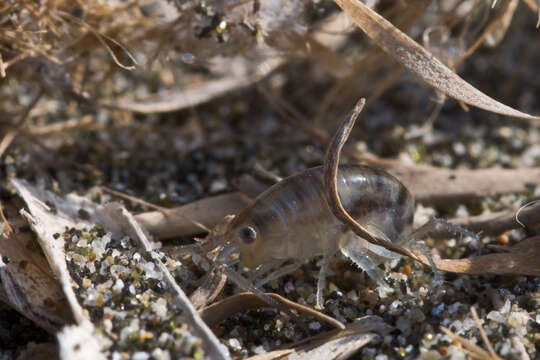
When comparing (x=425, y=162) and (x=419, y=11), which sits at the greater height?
(x=419, y=11)

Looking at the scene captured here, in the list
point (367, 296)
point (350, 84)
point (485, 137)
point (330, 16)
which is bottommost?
point (485, 137)

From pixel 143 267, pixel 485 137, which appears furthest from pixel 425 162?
pixel 143 267

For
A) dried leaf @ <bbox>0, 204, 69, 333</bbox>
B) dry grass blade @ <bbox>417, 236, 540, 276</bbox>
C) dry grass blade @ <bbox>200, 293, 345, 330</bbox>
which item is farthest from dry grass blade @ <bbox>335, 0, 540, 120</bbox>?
dried leaf @ <bbox>0, 204, 69, 333</bbox>

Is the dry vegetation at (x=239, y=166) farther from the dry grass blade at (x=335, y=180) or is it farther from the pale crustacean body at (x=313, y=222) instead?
the pale crustacean body at (x=313, y=222)

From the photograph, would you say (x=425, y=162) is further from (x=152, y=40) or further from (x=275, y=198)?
(x=152, y=40)

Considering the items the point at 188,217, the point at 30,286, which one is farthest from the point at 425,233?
the point at 30,286

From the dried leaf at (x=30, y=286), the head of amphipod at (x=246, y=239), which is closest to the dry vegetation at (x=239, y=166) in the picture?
the dried leaf at (x=30, y=286)

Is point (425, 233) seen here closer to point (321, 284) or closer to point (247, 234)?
point (321, 284)

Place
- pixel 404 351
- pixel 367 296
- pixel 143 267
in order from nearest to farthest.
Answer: pixel 404 351 → pixel 143 267 → pixel 367 296
